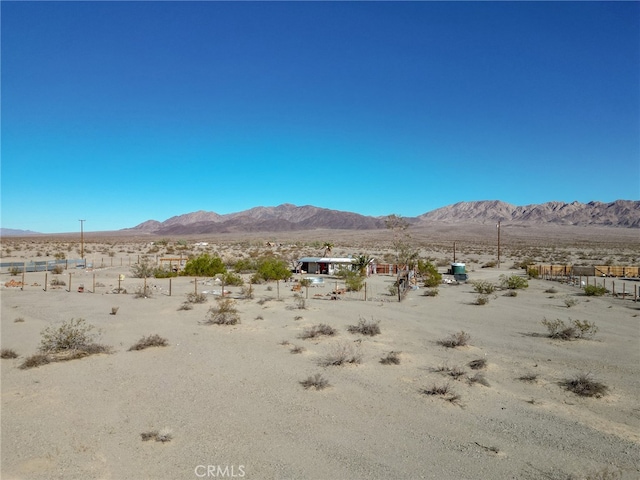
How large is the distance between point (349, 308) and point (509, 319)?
6.95 meters

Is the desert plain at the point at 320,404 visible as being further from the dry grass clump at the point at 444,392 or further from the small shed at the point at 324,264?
the small shed at the point at 324,264

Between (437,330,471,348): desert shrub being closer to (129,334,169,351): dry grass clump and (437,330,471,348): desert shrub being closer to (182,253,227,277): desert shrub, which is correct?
(129,334,169,351): dry grass clump

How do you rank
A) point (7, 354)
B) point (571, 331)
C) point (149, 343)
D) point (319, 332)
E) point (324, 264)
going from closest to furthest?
point (7, 354) < point (149, 343) < point (571, 331) < point (319, 332) < point (324, 264)

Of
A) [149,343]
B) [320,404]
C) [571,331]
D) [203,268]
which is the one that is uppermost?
[203,268]

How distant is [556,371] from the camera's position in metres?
11.6

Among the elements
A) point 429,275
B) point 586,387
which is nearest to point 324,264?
point 429,275

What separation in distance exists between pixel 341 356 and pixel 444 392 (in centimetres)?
324

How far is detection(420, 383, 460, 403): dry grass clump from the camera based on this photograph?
9.57 meters

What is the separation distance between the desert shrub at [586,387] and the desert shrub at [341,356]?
A: 16.9 feet

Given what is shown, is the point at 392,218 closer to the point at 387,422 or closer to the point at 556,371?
the point at 556,371

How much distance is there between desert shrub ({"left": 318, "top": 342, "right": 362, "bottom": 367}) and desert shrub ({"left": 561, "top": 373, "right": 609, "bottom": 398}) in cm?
514

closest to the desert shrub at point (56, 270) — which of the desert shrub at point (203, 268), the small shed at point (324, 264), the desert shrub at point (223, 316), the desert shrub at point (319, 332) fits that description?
the desert shrub at point (203, 268)

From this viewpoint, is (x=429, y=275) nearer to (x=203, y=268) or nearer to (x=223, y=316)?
(x=203, y=268)

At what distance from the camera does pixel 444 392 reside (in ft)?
32.2
